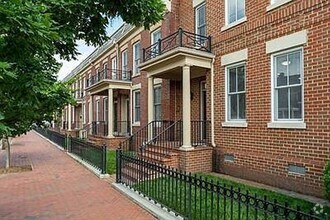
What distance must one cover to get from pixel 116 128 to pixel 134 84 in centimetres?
512

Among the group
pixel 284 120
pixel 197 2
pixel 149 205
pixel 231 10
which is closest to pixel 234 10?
pixel 231 10

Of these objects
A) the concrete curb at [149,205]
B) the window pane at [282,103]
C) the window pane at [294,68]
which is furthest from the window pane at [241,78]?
the concrete curb at [149,205]

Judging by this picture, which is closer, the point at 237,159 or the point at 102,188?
the point at 102,188

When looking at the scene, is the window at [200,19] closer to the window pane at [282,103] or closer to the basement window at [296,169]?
the window pane at [282,103]

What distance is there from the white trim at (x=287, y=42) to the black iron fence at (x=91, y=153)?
6348mm

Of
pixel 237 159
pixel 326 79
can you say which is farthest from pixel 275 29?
pixel 237 159

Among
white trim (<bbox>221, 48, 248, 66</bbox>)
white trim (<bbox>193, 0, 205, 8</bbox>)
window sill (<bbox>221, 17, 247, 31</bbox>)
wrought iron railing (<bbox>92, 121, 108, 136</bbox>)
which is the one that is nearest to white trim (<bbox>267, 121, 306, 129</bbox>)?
white trim (<bbox>221, 48, 248, 66</bbox>)

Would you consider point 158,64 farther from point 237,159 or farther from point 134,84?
point 134,84

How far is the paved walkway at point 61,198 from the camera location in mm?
6914

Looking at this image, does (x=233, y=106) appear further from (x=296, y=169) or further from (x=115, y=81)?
(x=115, y=81)

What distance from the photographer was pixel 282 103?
354 inches

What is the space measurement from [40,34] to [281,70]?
7310 millimetres

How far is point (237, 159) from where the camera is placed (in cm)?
1046

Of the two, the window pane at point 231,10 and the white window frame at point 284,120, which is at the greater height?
the window pane at point 231,10
